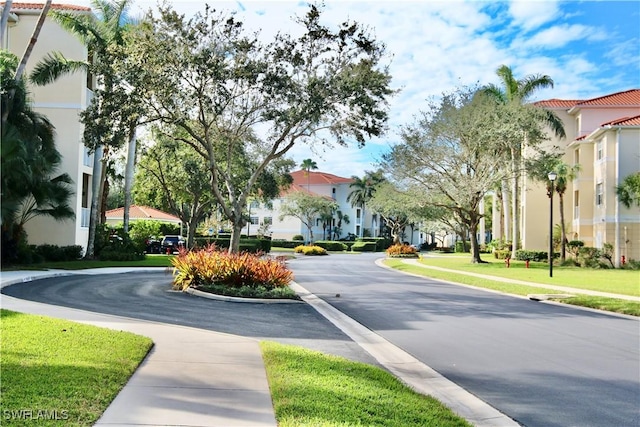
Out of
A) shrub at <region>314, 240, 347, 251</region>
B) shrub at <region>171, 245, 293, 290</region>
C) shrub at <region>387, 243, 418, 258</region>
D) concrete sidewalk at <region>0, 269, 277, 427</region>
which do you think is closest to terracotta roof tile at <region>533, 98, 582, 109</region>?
shrub at <region>387, 243, 418, 258</region>

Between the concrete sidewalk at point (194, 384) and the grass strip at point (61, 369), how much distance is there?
0.61 ft

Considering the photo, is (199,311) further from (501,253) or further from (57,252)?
(501,253)

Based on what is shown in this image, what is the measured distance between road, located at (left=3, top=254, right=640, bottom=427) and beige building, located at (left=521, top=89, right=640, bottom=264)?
2095 cm

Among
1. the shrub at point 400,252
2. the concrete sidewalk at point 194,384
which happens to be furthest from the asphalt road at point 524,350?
the shrub at point 400,252

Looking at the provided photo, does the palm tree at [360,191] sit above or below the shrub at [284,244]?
above

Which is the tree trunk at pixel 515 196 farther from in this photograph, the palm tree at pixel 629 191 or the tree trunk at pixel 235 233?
the tree trunk at pixel 235 233

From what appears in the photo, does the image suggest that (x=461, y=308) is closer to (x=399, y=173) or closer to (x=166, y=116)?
(x=166, y=116)

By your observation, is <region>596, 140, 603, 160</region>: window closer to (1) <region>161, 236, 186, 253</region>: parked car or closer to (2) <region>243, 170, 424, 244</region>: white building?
(1) <region>161, 236, 186, 253</region>: parked car

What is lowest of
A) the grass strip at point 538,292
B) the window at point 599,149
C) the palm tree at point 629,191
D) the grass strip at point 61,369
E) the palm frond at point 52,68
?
the grass strip at point 538,292

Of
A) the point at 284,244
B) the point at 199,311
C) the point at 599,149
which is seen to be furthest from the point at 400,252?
the point at 199,311

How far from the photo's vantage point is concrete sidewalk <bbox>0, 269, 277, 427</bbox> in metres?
5.19

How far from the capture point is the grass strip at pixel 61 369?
4977 millimetres

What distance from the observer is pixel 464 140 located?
3684 centimetres

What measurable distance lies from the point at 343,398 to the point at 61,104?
28.1 metres
